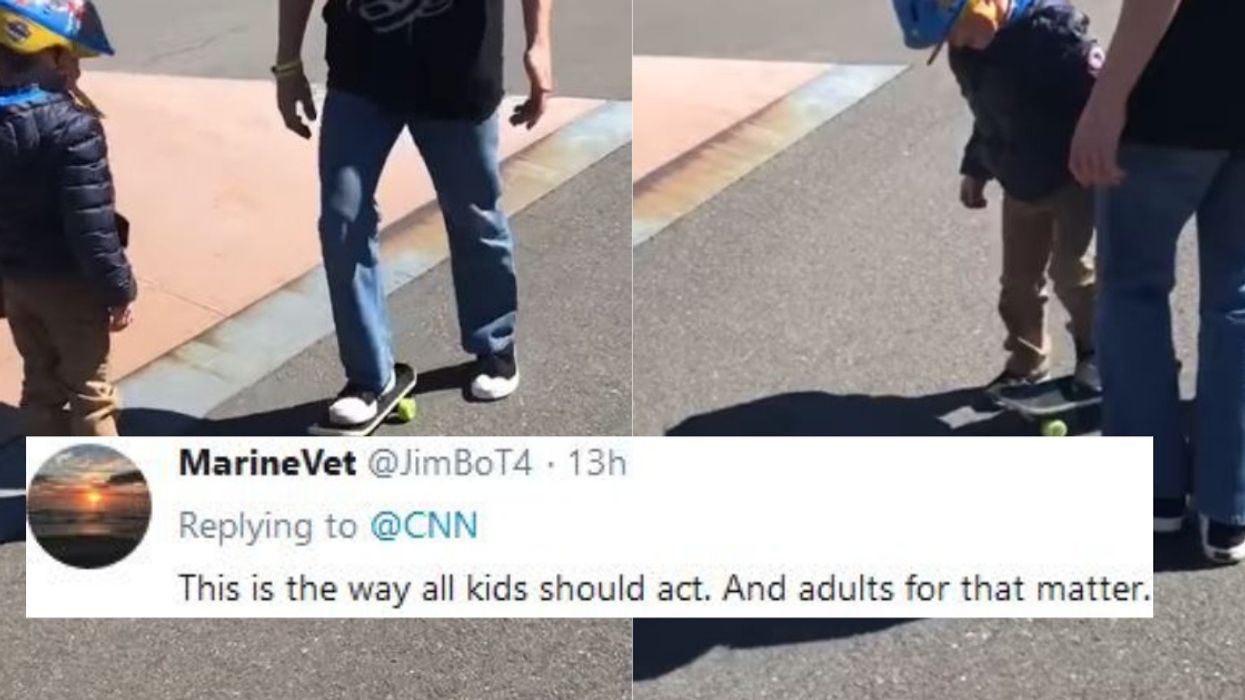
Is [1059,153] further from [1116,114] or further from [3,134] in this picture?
[3,134]

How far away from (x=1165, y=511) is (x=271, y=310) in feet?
4.78

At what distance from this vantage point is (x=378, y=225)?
2.63 meters

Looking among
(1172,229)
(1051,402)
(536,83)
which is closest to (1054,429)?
(1051,402)

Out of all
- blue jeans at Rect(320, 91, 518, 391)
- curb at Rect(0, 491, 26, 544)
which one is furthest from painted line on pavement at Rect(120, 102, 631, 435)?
curb at Rect(0, 491, 26, 544)

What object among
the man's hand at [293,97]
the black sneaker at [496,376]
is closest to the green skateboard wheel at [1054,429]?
the black sneaker at [496,376]

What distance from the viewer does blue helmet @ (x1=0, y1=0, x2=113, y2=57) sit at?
6.95ft

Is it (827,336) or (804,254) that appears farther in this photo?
(804,254)

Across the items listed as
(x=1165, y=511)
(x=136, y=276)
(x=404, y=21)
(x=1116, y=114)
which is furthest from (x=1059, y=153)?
(x=136, y=276)

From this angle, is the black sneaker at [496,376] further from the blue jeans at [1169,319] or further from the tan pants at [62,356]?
the blue jeans at [1169,319]

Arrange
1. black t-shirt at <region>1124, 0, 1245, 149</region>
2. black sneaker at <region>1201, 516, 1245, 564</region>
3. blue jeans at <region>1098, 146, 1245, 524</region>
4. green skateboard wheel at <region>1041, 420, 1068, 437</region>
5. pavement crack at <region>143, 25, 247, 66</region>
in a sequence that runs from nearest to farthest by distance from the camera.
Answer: black t-shirt at <region>1124, 0, 1245, 149</region> < blue jeans at <region>1098, 146, 1245, 524</region> < black sneaker at <region>1201, 516, 1245, 564</region> < green skateboard wheel at <region>1041, 420, 1068, 437</region> < pavement crack at <region>143, 25, 247, 66</region>

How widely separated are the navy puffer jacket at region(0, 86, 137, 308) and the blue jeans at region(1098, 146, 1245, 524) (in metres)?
1.39

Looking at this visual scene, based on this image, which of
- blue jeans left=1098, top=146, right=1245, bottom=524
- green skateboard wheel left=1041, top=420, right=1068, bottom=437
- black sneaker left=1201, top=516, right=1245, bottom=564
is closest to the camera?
blue jeans left=1098, top=146, right=1245, bottom=524

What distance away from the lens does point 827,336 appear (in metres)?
2.81

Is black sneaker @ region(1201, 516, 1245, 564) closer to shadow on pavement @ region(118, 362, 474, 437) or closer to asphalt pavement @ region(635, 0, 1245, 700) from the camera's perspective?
asphalt pavement @ region(635, 0, 1245, 700)
